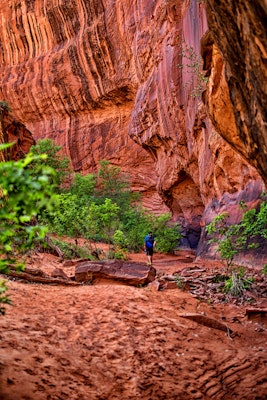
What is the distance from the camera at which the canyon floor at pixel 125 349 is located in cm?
431

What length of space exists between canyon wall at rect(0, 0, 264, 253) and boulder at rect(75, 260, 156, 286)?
438cm

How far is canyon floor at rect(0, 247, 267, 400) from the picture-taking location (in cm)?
431

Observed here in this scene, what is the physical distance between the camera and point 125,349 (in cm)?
550

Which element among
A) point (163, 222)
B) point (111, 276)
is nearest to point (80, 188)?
point (163, 222)

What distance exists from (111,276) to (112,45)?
2688 cm

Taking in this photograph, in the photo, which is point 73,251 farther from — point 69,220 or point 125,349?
point 125,349

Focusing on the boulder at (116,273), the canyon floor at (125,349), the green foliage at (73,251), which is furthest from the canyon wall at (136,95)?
the green foliage at (73,251)

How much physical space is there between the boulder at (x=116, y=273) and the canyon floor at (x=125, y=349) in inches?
64.6

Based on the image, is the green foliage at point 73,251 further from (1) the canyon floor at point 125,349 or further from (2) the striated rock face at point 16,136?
(1) the canyon floor at point 125,349

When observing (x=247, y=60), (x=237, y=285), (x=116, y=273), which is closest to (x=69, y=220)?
(x=116, y=273)

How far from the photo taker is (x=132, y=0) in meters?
27.7

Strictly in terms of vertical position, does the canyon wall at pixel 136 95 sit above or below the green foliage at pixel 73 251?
above

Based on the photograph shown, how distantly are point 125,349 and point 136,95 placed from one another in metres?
22.5

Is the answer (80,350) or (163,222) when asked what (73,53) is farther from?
(80,350)
